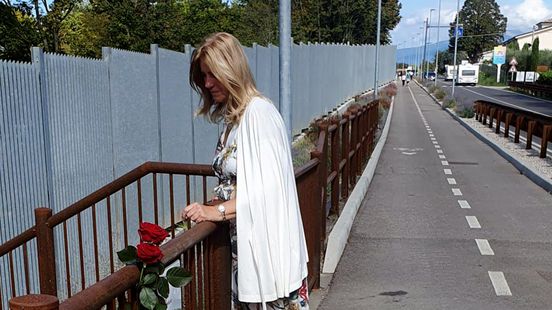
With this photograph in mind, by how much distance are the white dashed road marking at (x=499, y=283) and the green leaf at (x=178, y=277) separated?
3.81 m

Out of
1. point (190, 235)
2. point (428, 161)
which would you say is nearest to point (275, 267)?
point (190, 235)

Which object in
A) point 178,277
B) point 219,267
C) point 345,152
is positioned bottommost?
point 345,152

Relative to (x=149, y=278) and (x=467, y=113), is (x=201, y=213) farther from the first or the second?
(x=467, y=113)

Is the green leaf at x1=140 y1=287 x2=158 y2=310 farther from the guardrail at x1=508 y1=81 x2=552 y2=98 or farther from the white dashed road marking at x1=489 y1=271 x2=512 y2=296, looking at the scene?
the guardrail at x1=508 y1=81 x2=552 y2=98

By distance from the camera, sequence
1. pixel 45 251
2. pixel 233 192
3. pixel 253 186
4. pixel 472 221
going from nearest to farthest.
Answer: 1. pixel 253 186
2. pixel 233 192
3. pixel 45 251
4. pixel 472 221

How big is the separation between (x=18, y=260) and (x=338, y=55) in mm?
24446

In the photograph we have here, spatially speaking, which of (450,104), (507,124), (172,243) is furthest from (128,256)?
(450,104)

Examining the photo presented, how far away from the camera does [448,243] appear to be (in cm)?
649

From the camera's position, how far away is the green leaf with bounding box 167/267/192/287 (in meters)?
1.93

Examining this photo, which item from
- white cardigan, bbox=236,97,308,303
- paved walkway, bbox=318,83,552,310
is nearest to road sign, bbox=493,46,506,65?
paved walkway, bbox=318,83,552,310

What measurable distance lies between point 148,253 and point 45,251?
2259 millimetres

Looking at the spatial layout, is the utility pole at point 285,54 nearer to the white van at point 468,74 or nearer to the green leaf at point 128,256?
the green leaf at point 128,256

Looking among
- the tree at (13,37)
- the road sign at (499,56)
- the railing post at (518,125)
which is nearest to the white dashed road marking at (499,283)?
the railing post at (518,125)

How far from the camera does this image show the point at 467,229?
7117mm
